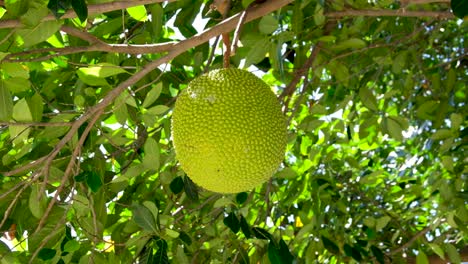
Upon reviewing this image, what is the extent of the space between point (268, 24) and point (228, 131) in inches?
16.6

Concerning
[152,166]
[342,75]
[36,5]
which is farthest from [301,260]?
[36,5]

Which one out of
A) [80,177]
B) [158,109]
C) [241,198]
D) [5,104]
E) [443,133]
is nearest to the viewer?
[5,104]

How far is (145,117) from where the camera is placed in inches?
60.5

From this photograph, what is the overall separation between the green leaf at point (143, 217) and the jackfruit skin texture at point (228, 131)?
242 millimetres

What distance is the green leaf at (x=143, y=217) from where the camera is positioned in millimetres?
1445

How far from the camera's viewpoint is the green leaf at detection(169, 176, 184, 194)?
1.67 meters

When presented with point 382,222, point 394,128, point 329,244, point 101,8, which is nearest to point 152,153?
point 101,8

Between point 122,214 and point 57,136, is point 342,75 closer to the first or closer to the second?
point 122,214

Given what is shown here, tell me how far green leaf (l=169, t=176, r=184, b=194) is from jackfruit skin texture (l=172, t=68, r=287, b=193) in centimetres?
40

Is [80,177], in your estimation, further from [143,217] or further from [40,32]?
[40,32]

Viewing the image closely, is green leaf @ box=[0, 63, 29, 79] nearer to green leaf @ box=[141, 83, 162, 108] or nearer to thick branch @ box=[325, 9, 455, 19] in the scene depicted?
green leaf @ box=[141, 83, 162, 108]

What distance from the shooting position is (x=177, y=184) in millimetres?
1678

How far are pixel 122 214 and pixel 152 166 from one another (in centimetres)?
44

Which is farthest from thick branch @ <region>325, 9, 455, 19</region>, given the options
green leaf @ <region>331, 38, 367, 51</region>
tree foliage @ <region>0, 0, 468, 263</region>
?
green leaf @ <region>331, 38, 367, 51</region>
